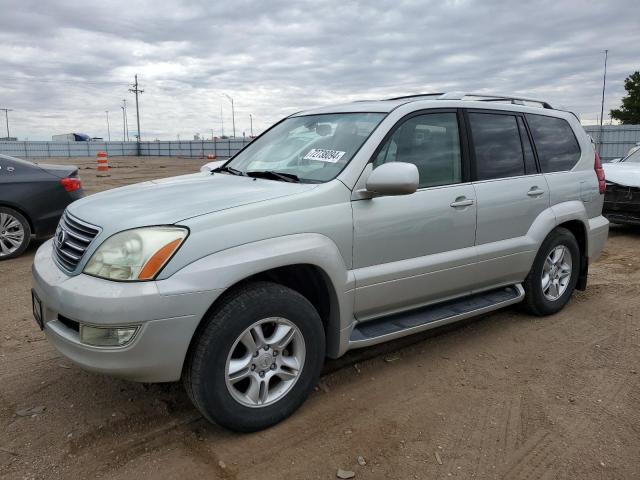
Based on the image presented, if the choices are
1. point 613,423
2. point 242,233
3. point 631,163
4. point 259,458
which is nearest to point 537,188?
point 613,423

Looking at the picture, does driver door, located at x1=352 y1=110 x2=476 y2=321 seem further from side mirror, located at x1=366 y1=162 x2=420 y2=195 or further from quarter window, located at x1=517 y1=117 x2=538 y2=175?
quarter window, located at x1=517 y1=117 x2=538 y2=175

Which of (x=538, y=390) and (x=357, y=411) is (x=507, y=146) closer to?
(x=538, y=390)

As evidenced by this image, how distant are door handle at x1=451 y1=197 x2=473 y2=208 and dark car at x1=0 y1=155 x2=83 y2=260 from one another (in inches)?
214

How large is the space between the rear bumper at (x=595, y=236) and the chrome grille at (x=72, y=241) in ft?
13.7

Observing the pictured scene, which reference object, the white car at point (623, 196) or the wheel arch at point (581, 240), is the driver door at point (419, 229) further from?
the white car at point (623, 196)

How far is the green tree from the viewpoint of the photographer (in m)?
44.3

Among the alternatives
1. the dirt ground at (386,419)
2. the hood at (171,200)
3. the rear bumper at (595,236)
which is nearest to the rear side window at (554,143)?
the rear bumper at (595,236)

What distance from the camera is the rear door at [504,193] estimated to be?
13.0ft

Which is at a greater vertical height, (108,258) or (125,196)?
(125,196)

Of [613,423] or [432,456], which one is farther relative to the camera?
[613,423]

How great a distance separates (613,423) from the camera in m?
3.02

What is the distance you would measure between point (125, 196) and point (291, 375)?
4.78 feet

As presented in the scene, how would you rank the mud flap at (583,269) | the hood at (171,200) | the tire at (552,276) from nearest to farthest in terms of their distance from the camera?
the hood at (171,200) < the tire at (552,276) < the mud flap at (583,269)

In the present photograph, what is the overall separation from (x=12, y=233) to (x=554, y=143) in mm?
6391
